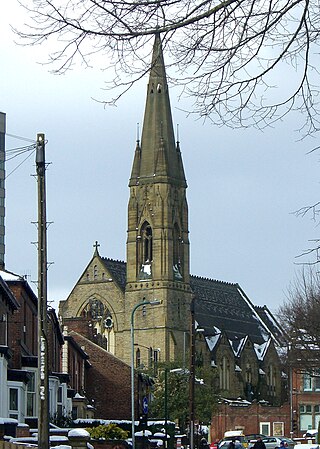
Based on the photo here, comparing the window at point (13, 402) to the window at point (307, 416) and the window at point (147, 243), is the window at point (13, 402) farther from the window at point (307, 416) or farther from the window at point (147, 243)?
the window at point (147, 243)

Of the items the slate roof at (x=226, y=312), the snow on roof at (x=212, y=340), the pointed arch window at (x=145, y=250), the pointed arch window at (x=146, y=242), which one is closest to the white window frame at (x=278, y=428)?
the slate roof at (x=226, y=312)

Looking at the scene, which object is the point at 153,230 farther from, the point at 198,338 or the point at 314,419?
the point at 314,419

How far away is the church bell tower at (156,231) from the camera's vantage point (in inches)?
5561

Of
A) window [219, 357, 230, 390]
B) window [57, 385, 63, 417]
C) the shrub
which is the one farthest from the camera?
window [219, 357, 230, 390]

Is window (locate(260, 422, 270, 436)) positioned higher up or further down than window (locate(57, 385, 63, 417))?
further down

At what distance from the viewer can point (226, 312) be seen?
16825 centimetres

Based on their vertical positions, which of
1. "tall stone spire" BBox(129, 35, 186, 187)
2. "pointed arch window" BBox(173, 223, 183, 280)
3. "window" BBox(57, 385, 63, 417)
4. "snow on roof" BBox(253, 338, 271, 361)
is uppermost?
"tall stone spire" BBox(129, 35, 186, 187)

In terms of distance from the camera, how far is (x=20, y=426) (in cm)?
3228

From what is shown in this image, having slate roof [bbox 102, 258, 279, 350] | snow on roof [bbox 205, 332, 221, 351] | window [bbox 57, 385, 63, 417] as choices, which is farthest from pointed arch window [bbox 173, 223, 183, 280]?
window [bbox 57, 385, 63, 417]

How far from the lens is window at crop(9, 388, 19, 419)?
39656 millimetres

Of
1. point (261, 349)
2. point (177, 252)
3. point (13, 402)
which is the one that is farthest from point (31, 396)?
point (261, 349)

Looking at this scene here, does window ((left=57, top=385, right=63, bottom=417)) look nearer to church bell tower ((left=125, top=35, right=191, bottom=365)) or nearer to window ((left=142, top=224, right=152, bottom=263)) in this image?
church bell tower ((left=125, top=35, right=191, bottom=365))

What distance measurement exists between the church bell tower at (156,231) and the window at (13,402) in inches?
3903

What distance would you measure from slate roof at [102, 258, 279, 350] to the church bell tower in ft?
14.9
